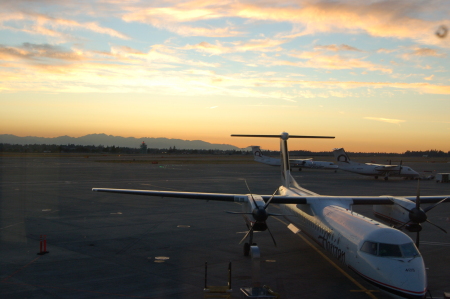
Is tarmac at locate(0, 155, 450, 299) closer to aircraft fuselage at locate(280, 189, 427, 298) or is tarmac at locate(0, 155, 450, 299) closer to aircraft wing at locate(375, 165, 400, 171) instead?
aircraft fuselage at locate(280, 189, 427, 298)

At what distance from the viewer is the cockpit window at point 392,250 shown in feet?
36.7

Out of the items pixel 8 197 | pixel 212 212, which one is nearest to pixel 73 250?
pixel 212 212

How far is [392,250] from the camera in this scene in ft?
37.0

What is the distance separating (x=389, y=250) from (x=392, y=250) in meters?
0.08

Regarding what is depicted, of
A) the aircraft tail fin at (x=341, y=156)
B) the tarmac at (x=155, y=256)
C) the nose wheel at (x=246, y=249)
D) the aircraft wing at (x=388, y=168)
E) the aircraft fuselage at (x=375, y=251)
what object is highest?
the aircraft tail fin at (x=341, y=156)

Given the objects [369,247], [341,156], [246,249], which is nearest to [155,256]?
[246,249]

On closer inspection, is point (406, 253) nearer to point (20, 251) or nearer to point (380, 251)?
point (380, 251)

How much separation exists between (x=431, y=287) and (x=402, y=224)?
3.77 m

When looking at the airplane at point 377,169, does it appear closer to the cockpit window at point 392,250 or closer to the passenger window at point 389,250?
the cockpit window at point 392,250

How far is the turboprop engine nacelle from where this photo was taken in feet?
53.4

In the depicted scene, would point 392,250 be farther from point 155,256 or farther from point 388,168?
point 388,168

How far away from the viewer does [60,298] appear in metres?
11.7

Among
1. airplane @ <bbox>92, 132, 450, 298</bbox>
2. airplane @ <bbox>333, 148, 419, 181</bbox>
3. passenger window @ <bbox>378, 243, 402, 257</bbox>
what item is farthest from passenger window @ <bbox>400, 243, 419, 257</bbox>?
airplane @ <bbox>333, 148, 419, 181</bbox>

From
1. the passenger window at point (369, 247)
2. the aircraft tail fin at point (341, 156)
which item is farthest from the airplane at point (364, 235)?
the aircraft tail fin at point (341, 156)
